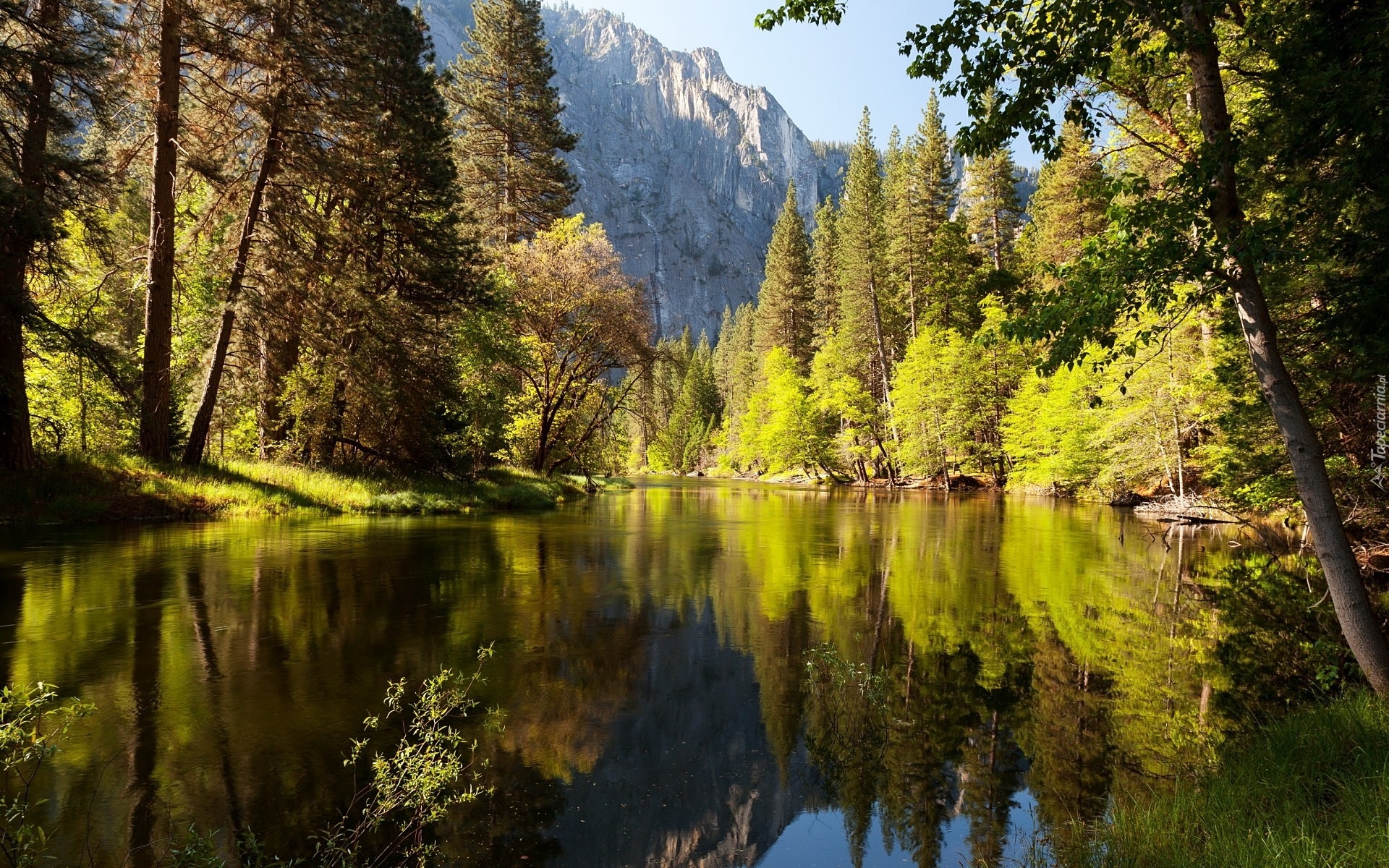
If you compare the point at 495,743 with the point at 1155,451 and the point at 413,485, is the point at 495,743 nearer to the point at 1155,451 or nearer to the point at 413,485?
the point at 413,485

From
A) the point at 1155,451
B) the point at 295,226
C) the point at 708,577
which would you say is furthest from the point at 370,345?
the point at 1155,451

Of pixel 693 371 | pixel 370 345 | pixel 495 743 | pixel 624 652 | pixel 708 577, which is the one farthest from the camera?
pixel 693 371

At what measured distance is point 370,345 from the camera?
64.2 ft

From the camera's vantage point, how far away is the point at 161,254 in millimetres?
16250

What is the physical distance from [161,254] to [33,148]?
12.2ft

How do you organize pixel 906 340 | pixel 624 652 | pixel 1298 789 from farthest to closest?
pixel 906 340, pixel 624 652, pixel 1298 789

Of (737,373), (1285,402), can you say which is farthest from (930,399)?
(737,373)

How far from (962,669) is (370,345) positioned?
18.1 meters

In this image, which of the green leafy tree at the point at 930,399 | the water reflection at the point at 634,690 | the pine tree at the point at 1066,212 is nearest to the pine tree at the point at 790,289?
the green leafy tree at the point at 930,399

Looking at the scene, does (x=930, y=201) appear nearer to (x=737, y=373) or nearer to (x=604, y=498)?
(x=604, y=498)

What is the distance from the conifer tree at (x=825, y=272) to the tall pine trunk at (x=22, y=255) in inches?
1910

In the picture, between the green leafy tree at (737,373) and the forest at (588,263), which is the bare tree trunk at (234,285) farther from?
the green leafy tree at (737,373)

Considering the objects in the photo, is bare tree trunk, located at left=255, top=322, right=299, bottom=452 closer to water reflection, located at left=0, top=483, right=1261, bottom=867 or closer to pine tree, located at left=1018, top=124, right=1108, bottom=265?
water reflection, located at left=0, top=483, right=1261, bottom=867

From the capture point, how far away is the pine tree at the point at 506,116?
32.1 meters
